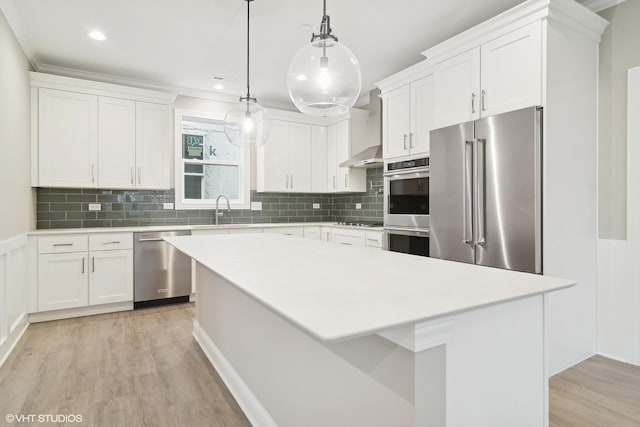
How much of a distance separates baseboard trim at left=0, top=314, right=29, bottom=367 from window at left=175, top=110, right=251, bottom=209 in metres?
1.95

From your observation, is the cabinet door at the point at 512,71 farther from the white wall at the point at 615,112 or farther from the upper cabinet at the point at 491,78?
the white wall at the point at 615,112

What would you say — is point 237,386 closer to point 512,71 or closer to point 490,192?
point 490,192

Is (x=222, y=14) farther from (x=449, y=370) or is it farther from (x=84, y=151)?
(x=449, y=370)

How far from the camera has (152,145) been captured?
4.28 metres

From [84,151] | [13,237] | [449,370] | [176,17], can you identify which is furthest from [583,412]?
[84,151]

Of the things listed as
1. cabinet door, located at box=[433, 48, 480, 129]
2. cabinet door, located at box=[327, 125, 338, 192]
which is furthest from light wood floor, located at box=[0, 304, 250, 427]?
cabinet door, located at box=[327, 125, 338, 192]

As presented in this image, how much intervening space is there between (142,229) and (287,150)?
7.11 ft

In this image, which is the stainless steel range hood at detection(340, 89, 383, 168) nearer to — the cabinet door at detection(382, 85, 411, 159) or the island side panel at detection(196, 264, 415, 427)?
the cabinet door at detection(382, 85, 411, 159)

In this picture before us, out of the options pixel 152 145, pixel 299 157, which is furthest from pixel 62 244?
pixel 299 157

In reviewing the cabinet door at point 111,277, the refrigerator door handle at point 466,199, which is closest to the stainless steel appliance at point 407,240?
the refrigerator door handle at point 466,199

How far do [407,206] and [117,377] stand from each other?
9.09ft

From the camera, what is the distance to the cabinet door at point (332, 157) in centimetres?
520

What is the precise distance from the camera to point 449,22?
3016 millimetres

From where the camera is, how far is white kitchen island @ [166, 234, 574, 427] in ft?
2.99
